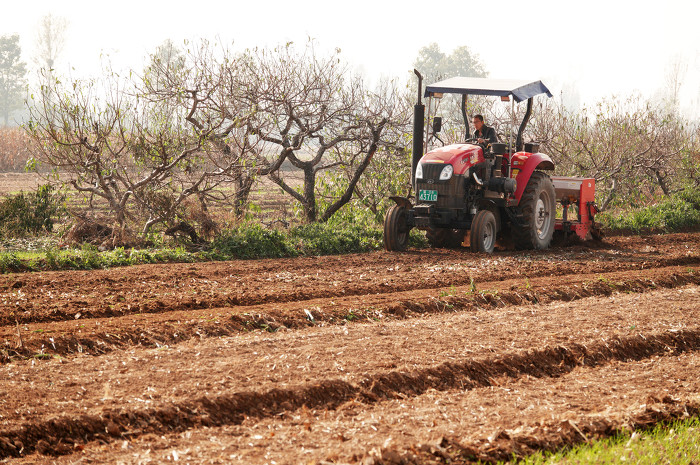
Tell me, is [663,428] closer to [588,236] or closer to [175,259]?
[175,259]

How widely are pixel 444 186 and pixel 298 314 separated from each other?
4601 mm

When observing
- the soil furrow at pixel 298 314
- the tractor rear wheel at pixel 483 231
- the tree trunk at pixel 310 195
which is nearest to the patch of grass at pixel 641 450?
the soil furrow at pixel 298 314

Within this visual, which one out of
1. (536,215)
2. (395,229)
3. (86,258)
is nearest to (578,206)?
(536,215)

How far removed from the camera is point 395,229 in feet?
38.6

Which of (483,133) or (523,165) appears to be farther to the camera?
(523,165)

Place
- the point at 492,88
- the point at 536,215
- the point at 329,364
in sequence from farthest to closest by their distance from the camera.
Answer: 1. the point at 536,215
2. the point at 492,88
3. the point at 329,364

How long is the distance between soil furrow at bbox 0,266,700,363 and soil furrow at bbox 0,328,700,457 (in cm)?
164

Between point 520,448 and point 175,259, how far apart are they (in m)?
7.47

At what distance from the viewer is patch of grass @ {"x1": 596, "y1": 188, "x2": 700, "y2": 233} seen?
16.0m

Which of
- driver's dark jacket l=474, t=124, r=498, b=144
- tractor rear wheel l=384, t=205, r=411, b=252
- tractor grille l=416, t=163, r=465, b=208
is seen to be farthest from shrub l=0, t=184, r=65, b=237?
driver's dark jacket l=474, t=124, r=498, b=144

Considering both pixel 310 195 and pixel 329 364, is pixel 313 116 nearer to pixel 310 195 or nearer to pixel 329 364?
pixel 310 195

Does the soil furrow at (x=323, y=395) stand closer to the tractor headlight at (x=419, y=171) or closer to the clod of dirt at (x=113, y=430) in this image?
the clod of dirt at (x=113, y=430)

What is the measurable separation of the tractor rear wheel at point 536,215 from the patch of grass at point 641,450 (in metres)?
7.55

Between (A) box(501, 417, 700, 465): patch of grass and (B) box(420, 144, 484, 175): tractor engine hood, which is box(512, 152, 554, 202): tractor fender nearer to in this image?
(B) box(420, 144, 484, 175): tractor engine hood
